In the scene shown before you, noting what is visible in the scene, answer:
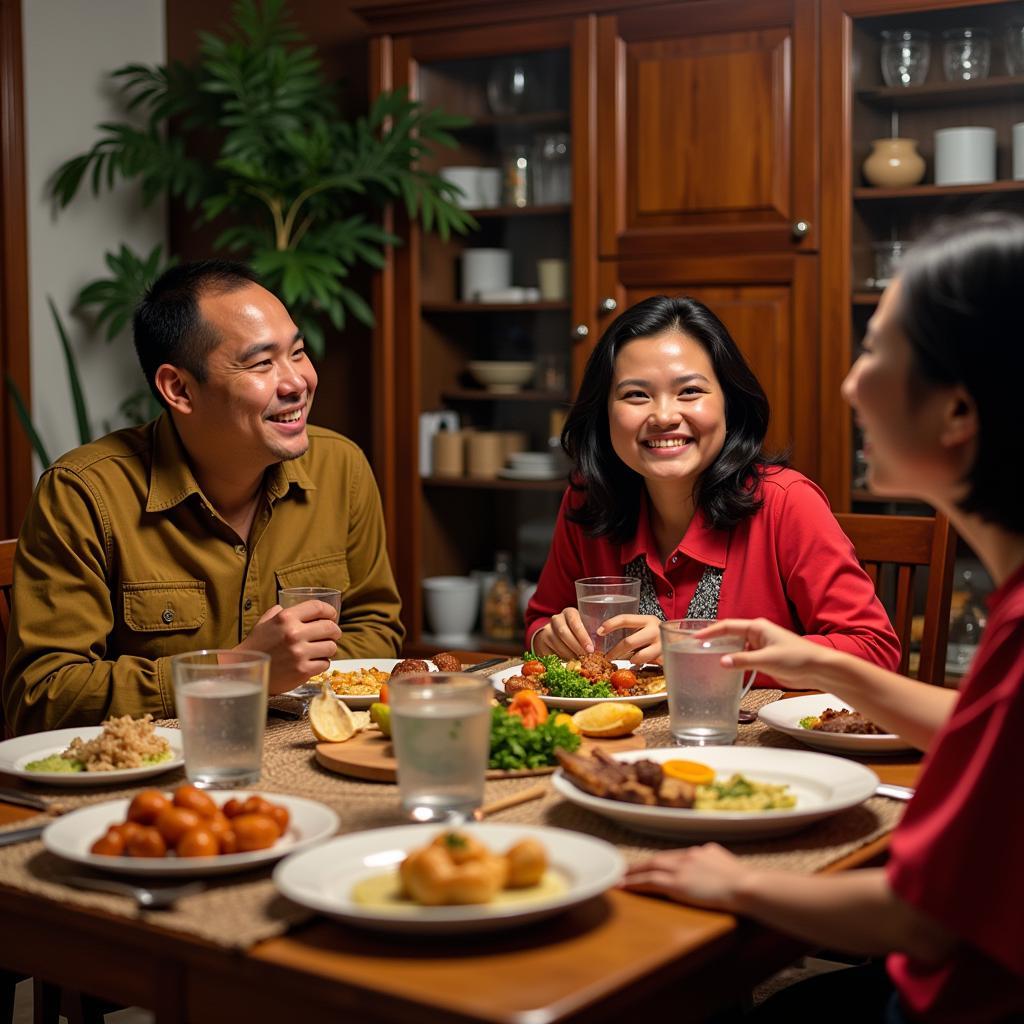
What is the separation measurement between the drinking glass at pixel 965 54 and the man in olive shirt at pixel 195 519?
78.4 inches

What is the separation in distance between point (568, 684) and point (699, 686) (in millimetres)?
253

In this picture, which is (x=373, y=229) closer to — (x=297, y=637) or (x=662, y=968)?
(x=297, y=637)

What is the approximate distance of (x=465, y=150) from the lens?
13.4 ft

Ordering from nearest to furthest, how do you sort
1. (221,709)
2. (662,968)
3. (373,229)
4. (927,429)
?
(662,968), (927,429), (221,709), (373,229)

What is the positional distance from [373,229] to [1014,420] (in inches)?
123

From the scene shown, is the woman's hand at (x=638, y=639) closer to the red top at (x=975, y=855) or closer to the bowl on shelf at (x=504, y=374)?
the red top at (x=975, y=855)

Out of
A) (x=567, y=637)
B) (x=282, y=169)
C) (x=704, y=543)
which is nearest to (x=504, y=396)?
(x=282, y=169)

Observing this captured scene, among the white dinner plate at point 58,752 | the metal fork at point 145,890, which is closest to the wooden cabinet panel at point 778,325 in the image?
the white dinner plate at point 58,752

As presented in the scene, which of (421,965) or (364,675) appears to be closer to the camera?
(421,965)

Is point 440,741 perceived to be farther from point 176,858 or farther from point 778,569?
point 778,569

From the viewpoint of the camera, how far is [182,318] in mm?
2219

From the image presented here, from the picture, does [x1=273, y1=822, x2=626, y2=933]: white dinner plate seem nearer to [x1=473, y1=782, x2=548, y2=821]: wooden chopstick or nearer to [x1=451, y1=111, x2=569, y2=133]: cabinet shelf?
[x1=473, y1=782, x2=548, y2=821]: wooden chopstick

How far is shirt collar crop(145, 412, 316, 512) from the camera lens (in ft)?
6.93

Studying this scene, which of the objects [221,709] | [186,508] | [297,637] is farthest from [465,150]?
[221,709]
